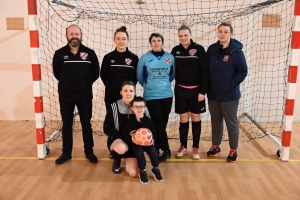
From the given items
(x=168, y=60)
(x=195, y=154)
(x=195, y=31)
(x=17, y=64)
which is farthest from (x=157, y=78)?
(x=17, y=64)

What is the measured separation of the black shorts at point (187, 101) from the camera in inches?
114

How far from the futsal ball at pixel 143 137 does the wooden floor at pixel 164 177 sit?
34 centimetres

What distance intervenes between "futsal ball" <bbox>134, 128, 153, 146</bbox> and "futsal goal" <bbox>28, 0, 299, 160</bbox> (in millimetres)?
1651

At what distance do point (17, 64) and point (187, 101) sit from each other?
9.41 feet

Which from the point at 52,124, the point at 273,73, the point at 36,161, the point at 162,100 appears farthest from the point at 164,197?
the point at 273,73

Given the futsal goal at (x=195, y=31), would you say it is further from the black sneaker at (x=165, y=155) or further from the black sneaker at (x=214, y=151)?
the black sneaker at (x=165, y=155)

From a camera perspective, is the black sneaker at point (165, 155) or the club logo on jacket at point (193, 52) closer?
the club logo on jacket at point (193, 52)

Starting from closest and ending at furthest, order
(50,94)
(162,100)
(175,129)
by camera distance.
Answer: (162,100)
(175,129)
(50,94)

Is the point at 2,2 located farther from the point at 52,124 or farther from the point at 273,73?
the point at 273,73

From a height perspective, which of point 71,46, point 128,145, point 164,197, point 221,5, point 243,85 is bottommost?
point 164,197

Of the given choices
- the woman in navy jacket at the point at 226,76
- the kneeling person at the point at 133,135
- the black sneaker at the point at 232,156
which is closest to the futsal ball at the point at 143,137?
the kneeling person at the point at 133,135

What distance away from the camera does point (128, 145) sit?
2.71 m

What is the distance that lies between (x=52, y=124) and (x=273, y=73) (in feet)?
11.0

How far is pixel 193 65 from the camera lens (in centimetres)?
286
